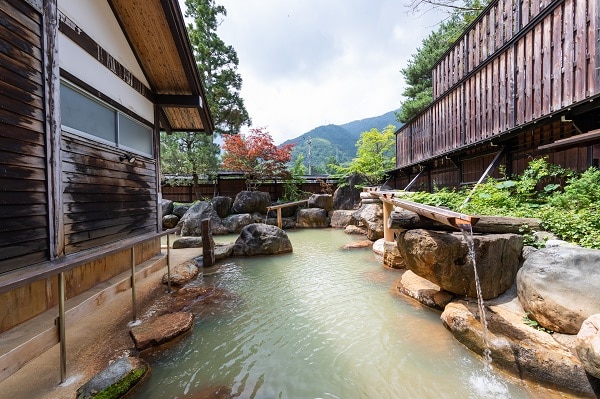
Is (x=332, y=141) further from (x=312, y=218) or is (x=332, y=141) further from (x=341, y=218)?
(x=341, y=218)

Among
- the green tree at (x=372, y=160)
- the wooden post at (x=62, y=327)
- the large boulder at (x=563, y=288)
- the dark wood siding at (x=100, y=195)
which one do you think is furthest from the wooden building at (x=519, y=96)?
the dark wood siding at (x=100, y=195)

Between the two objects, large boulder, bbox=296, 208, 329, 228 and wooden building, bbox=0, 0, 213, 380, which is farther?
large boulder, bbox=296, 208, 329, 228

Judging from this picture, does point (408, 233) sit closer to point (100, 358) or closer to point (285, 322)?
point (285, 322)

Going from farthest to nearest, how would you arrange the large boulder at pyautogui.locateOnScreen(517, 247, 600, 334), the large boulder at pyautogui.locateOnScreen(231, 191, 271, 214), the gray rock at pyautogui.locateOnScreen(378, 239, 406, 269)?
the large boulder at pyautogui.locateOnScreen(231, 191, 271, 214), the gray rock at pyautogui.locateOnScreen(378, 239, 406, 269), the large boulder at pyautogui.locateOnScreen(517, 247, 600, 334)

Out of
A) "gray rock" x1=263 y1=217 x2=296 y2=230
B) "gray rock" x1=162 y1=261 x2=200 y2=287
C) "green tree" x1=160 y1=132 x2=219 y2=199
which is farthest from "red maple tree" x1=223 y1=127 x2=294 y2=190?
"gray rock" x1=162 y1=261 x2=200 y2=287

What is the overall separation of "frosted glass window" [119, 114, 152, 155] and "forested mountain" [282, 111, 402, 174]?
1792 inches

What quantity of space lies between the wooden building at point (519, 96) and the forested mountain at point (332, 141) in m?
40.8

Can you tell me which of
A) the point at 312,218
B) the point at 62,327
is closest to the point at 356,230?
the point at 312,218

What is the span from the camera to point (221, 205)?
52.1 feet

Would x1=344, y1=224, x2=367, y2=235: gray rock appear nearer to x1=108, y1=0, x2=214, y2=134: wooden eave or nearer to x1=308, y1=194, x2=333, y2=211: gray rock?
x1=308, y1=194, x2=333, y2=211: gray rock

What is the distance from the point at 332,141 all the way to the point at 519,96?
9178 cm

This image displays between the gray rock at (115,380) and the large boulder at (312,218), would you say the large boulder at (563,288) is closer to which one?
the gray rock at (115,380)

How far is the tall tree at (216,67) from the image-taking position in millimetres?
18297

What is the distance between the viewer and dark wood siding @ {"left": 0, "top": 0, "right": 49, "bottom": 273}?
9.37ft
